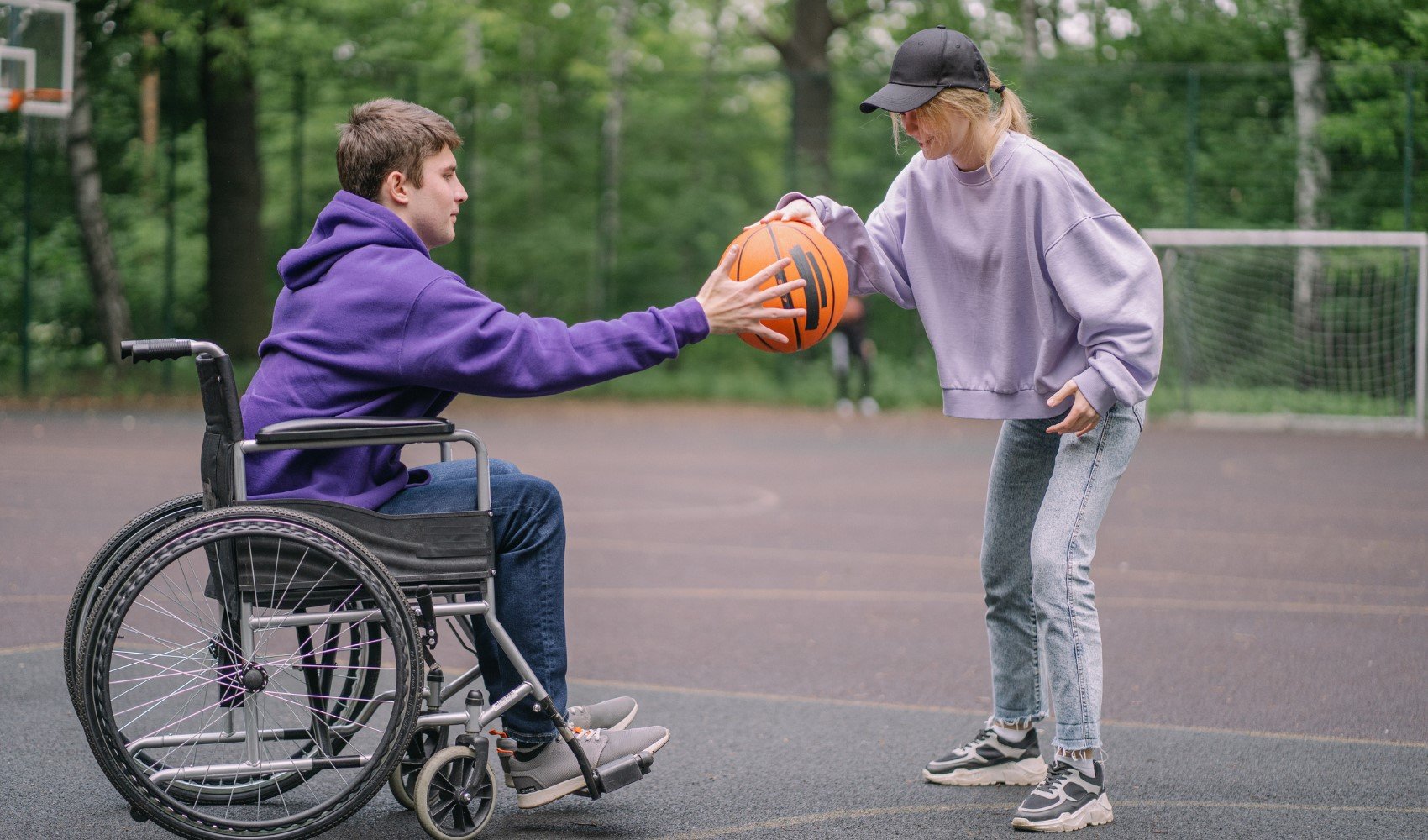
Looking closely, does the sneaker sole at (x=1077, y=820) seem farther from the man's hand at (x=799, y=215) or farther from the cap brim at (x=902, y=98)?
the cap brim at (x=902, y=98)

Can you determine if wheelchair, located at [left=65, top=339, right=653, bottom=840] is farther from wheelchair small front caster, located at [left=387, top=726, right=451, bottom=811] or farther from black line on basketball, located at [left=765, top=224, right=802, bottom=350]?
black line on basketball, located at [left=765, top=224, right=802, bottom=350]

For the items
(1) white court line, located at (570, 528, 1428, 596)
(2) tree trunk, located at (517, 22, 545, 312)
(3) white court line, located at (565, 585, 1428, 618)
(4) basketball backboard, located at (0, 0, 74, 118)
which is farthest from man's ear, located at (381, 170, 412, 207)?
(2) tree trunk, located at (517, 22, 545, 312)

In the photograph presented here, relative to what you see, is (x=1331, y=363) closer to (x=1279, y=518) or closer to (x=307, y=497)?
(x=1279, y=518)

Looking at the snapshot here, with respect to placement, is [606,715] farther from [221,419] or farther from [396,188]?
[396,188]

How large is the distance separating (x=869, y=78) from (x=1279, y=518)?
11.5 meters

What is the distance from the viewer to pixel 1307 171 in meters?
18.3

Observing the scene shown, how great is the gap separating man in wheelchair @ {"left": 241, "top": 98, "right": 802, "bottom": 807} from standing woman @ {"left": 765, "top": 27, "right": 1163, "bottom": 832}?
0.51 meters

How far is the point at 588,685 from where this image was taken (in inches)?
197

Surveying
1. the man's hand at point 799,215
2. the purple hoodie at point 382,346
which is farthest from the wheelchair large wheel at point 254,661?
the man's hand at point 799,215

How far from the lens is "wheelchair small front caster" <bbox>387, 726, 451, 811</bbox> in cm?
353

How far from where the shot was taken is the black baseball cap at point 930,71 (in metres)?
3.61

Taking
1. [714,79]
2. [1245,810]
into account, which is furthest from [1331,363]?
[1245,810]

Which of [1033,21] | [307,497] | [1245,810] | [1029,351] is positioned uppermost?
[1033,21]

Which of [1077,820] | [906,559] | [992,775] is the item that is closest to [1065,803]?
[1077,820]
